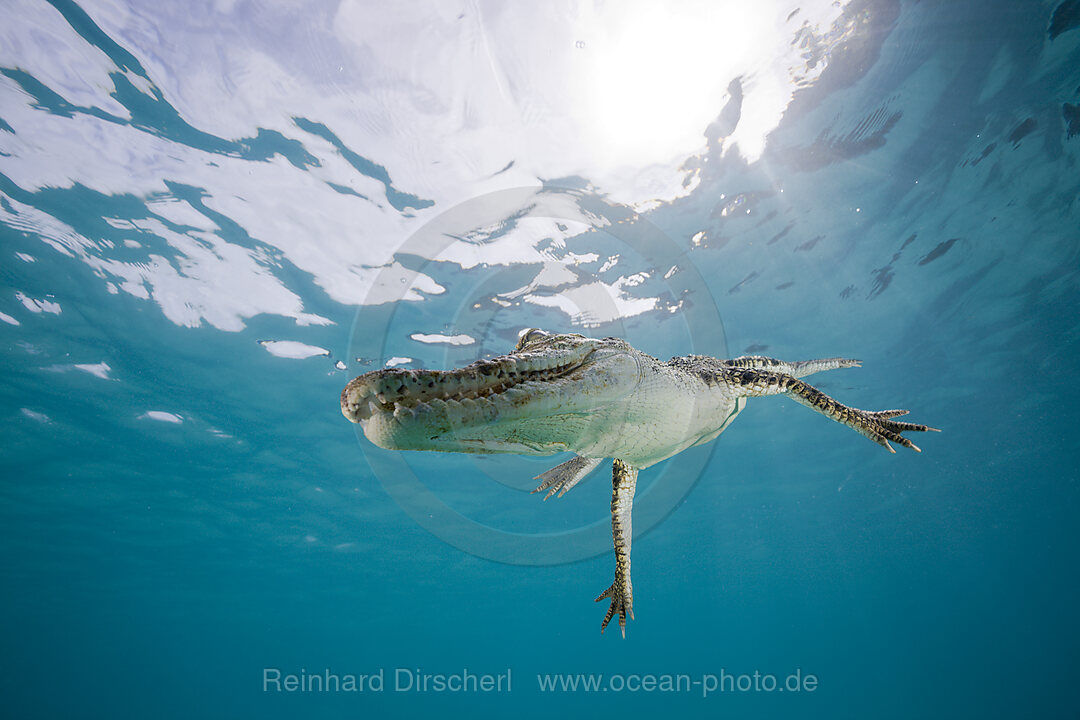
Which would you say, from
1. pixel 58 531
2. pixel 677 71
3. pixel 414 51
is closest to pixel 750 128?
pixel 677 71

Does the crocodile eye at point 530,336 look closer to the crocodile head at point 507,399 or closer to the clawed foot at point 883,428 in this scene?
the crocodile head at point 507,399

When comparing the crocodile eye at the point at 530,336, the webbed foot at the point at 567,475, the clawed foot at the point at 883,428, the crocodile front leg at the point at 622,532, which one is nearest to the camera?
the crocodile eye at the point at 530,336

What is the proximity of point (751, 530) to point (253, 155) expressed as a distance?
116 feet

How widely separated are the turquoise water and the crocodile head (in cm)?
615

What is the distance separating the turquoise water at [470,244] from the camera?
22.3 ft

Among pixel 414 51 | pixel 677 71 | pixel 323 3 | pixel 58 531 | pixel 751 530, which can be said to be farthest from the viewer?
pixel 751 530

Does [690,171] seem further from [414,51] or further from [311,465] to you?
[311,465]

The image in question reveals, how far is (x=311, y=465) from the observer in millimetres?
18125

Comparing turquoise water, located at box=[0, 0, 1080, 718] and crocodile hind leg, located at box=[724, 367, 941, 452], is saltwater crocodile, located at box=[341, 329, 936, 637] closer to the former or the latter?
crocodile hind leg, located at box=[724, 367, 941, 452]

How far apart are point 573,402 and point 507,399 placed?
431 mm

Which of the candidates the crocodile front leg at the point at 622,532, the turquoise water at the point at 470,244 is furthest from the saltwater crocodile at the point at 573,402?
the turquoise water at the point at 470,244

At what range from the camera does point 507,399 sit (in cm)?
179

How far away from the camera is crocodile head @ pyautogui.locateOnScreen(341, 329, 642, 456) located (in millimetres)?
1554

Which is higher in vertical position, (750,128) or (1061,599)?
(750,128)
